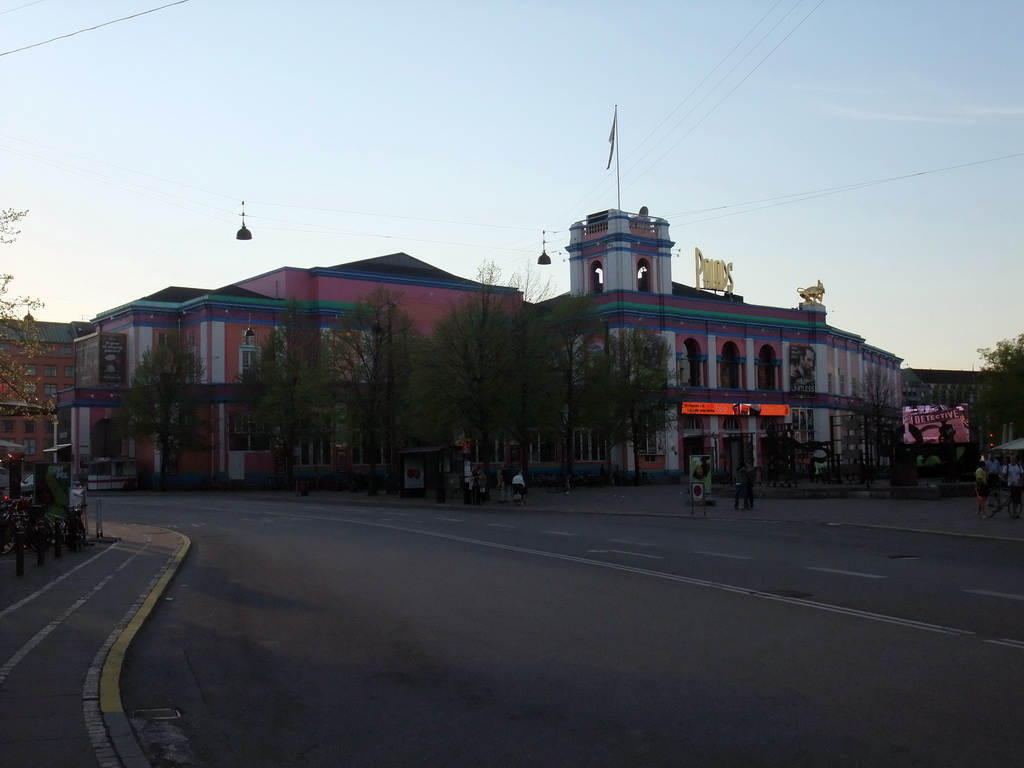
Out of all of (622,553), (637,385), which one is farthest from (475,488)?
(622,553)

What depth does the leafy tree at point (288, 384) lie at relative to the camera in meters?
69.6

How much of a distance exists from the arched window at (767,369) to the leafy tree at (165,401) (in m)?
47.1

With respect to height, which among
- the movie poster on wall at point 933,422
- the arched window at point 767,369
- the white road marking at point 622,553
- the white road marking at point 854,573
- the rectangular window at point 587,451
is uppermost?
the arched window at point 767,369

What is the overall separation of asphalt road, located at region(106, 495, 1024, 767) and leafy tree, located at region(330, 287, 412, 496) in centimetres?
4163

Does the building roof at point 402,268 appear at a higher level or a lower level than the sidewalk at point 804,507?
higher

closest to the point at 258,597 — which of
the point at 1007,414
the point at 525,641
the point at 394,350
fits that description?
the point at 525,641

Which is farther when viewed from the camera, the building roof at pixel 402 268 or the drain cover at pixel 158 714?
the building roof at pixel 402 268

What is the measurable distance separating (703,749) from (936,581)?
1010 centimetres

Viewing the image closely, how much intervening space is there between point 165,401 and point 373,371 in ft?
64.0

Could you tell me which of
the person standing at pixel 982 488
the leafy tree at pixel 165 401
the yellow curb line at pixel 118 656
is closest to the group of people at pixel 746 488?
the person standing at pixel 982 488

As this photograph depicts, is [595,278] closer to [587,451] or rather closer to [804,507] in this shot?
[587,451]

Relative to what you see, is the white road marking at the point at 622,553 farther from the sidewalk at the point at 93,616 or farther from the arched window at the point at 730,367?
the arched window at the point at 730,367

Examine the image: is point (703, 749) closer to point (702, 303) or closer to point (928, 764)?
point (928, 764)

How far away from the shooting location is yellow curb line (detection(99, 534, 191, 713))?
8.14 m
